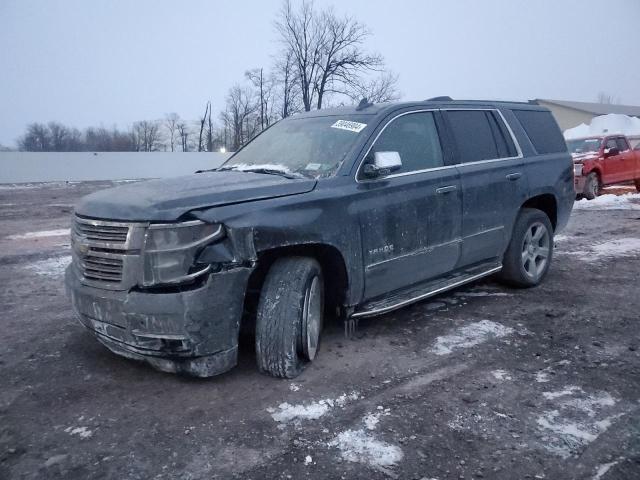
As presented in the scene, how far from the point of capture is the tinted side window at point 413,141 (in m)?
3.92

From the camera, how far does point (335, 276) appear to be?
140 inches

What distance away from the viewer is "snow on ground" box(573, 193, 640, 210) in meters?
12.0

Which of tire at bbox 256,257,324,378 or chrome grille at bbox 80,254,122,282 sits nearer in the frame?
chrome grille at bbox 80,254,122,282

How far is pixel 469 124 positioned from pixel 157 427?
368 cm

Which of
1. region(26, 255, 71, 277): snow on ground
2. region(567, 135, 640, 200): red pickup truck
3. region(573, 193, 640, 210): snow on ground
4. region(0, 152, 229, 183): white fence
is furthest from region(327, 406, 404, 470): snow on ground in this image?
region(0, 152, 229, 183): white fence

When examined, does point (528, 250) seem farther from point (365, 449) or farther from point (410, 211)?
point (365, 449)

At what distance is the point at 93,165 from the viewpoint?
103 ft

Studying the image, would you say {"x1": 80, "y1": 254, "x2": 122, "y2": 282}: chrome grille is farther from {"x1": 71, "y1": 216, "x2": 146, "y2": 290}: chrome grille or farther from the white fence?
the white fence

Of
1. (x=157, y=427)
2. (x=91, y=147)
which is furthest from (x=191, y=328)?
(x=91, y=147)

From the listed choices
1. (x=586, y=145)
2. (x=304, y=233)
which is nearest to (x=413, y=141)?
(x=304, y=233)

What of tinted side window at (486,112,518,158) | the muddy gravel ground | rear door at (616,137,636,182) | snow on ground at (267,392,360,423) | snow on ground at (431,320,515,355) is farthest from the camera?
rear door at (616,137,636,182)

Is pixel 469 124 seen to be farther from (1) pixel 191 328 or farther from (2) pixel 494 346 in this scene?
(1) pixel 191 328

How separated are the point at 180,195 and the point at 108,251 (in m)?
0.55

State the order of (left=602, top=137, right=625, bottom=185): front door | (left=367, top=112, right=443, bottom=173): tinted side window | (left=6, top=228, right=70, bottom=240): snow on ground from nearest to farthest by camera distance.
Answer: (left=367, top=112, right=443, bottom=173): tinted side window
(left=6, top=228, right=70, bottom=240): snow on ground
(left=602, top=137, right=625, bottom=185): front door
